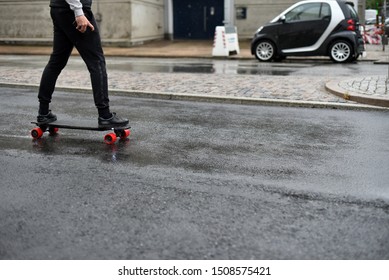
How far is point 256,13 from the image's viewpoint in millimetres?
28375

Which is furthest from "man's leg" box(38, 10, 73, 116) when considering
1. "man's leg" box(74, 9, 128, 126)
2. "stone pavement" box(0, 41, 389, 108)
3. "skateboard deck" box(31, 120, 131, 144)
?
"stone pavement" box(0, 41, 389, 108)

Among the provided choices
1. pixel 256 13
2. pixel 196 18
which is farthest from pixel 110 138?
pixel 196 18

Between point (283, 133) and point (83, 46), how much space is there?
2394 mm

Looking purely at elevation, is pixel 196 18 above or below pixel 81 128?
above

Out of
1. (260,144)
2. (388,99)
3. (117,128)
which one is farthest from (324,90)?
(117,128)

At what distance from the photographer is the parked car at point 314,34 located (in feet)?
52.9

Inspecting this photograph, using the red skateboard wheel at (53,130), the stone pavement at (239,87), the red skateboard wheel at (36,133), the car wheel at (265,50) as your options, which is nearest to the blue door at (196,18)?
the car wheel at (265,50)

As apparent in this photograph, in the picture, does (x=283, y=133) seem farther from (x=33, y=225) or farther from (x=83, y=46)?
(x=33, y=225)

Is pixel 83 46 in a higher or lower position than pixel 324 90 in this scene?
higher

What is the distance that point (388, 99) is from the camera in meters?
7.74

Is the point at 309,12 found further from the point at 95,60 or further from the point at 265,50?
the point at 95,60

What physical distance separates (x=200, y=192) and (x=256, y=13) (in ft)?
84.3

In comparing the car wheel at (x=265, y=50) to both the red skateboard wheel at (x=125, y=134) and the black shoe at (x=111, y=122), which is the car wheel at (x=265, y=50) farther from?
the black shoe at (x=111, y=122)

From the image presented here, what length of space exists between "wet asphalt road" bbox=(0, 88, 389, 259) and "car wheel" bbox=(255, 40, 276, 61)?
35.5 ft
